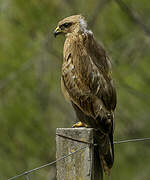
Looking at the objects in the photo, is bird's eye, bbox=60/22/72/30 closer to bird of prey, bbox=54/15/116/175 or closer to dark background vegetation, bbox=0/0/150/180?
bird of prey, bbox=54/15/116/175

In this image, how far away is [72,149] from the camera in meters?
2.86

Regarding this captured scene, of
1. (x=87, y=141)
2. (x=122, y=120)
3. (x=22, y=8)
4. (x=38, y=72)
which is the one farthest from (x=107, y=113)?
(x=122, y=120)

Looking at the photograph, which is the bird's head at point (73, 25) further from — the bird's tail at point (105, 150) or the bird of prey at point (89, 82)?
the bird's tail at point (105, 150)

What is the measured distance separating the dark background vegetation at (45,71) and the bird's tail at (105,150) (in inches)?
150

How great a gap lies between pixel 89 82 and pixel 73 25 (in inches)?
22.0

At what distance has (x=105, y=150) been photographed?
9.97 feet

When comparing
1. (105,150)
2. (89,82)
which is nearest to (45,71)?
(89,82)

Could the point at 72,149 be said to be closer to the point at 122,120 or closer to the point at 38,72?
the point at 38,72

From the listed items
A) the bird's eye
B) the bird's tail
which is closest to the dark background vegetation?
the bird's eye

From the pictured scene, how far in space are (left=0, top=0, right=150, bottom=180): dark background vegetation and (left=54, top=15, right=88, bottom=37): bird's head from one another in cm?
305

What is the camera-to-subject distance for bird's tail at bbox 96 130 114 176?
2.98m

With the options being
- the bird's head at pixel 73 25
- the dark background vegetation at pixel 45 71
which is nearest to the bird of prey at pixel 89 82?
the bird's head at pixel 73 25

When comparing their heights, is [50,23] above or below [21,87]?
above

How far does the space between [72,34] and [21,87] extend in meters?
4.16
